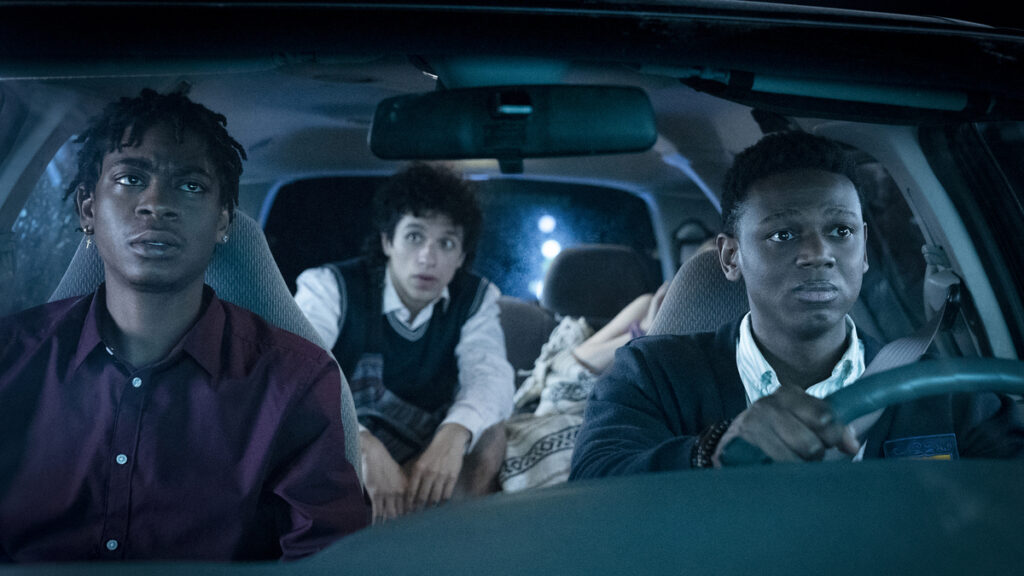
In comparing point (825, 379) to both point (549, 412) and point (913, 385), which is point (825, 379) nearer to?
point (913, 385)

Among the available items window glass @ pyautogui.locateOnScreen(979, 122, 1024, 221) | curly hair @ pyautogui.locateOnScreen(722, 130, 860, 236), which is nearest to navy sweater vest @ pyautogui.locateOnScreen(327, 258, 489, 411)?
curly hair @ pyautogui.locateOnScreen(722, 130, 860, 236)

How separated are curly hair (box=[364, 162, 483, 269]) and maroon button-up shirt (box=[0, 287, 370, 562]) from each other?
336 millimetres

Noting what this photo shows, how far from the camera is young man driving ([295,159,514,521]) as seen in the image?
57.2 inches

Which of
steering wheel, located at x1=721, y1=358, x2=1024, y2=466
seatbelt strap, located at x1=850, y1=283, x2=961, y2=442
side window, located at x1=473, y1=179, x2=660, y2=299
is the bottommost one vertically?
steering wheel, located at x1=721, y1=358, x2=1024, y2=466

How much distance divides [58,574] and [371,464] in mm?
744

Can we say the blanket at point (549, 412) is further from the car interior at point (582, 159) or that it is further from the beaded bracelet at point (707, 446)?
the beaded bracelet at point (707, 446)

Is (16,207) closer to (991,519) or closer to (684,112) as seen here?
(684,112)

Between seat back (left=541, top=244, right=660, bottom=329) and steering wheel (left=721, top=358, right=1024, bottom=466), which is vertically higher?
seat back (left=541, top=244, right=660, bottom=329)

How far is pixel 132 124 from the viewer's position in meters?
1.20

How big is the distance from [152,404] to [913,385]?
100cm

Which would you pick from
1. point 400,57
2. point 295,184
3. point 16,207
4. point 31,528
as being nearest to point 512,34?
point 400,57

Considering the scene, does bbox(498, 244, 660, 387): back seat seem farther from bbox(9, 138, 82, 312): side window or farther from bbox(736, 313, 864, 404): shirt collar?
bbox(9, 138, 82, 312): side window

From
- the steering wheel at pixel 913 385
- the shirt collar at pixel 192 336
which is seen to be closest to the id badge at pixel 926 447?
the steering wheel at pixel 913 385

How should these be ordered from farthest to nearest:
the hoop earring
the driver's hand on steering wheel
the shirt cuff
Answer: the shirt cuff → the hoop earring → the driver's hand on steering wheel
